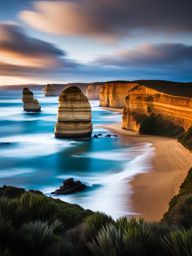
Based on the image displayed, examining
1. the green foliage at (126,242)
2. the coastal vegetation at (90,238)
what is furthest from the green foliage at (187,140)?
the green foliage at (126,242)

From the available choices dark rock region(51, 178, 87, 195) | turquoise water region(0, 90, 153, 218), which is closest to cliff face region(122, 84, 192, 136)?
turquoise water region(0, 90, 153, 218)

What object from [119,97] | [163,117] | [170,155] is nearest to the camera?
[170,155]

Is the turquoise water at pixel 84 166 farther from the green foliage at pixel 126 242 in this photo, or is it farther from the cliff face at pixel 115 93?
the cliff face at pixel 115 93

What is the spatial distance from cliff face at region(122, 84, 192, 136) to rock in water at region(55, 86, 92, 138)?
8.51 metres

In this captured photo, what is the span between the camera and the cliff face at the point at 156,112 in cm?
4256

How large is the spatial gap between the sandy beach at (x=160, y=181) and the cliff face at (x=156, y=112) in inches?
307

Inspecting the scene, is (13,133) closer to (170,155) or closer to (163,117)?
(163,117)

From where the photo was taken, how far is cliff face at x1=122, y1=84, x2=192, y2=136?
4256 cm

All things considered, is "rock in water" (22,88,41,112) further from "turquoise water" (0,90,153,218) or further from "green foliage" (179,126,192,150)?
"green foliage" (179,126,192,150)

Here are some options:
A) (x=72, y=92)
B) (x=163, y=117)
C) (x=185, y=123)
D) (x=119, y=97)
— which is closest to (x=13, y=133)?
(x=72, y=92)

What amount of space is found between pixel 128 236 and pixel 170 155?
27204 mm

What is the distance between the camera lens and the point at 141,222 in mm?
4770

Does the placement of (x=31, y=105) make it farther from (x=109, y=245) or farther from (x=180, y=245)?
(x=180, y=245)

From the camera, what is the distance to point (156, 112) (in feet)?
161
